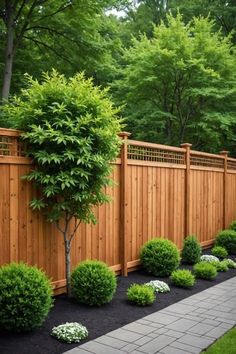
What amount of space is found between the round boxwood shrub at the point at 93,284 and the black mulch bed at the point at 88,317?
10 cm

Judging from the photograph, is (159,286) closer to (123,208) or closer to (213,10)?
(123,208)

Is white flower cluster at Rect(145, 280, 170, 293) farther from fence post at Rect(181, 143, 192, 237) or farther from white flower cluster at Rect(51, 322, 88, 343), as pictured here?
fence post at Rect(181, 143, 192, 237)

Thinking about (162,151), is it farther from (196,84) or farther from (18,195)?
(196,84)

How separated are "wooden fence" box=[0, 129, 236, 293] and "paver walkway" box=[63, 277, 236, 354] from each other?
1.39 m

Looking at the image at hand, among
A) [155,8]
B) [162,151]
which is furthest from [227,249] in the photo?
[155,8]

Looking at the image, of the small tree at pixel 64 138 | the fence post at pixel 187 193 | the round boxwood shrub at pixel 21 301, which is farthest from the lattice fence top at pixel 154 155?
the round boxwood shrub at pixel 21 301

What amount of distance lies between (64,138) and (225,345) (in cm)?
274

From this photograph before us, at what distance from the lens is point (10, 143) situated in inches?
185

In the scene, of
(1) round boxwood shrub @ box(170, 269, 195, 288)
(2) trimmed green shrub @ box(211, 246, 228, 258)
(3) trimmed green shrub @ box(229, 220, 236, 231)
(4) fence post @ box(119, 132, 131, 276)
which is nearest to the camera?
(1) round boxwood shrub @ box(170, 269, 195, 288)

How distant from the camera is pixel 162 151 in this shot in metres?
7.84

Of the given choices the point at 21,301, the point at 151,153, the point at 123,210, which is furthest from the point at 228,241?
the point at 21,301

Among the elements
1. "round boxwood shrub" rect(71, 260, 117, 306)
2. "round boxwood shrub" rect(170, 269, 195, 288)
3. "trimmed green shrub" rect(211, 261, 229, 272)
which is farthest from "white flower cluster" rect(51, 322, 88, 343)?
"trimmed green shrub" rect(211, 261, 229, 272)

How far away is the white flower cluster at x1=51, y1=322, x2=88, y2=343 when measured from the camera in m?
3.90

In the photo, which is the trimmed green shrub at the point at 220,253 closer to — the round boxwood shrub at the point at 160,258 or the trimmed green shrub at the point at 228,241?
the trimmed green shrub at the point at 228,241
